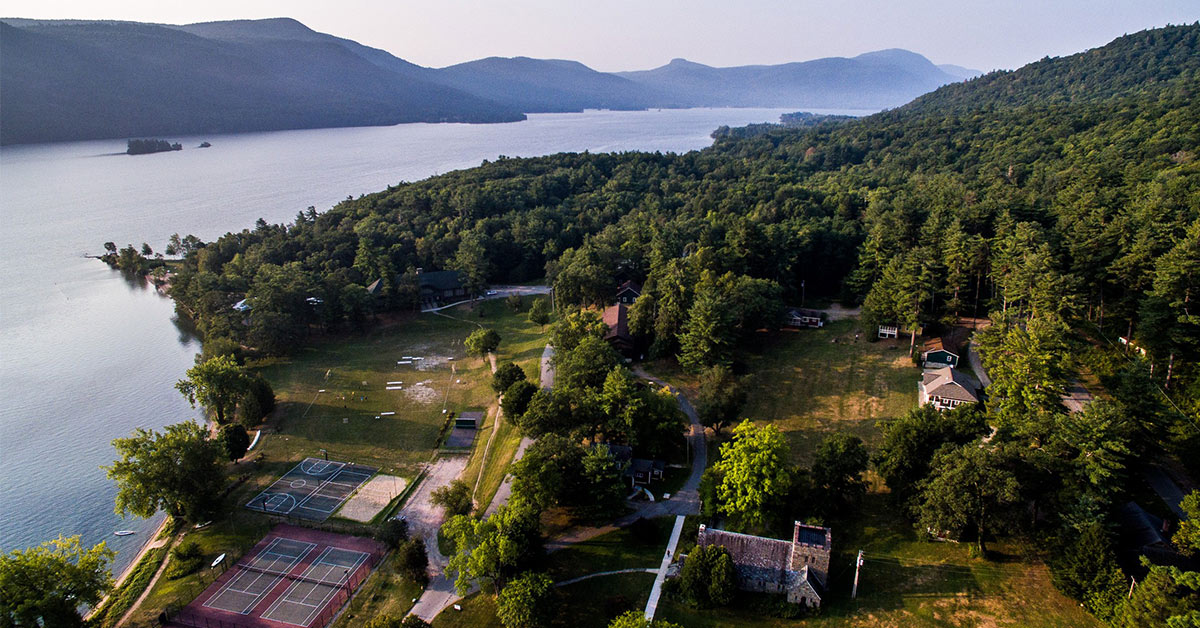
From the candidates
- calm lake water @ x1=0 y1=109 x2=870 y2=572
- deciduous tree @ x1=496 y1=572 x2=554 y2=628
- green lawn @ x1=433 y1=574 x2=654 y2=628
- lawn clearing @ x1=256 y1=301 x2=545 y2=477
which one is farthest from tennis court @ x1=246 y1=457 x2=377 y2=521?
deciduous tree @ x1=496 y1=572 x2=554 y2=628

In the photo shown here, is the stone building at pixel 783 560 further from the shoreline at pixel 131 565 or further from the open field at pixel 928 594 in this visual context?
the shoreline at pixel 131 565

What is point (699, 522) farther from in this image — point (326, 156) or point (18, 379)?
point (326, 156)

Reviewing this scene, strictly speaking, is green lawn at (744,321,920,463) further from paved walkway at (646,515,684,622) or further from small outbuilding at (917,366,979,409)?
paved walkway at (646,515,684,622)

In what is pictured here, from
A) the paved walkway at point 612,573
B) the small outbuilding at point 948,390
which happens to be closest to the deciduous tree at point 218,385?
the paved walkway at point 612,573

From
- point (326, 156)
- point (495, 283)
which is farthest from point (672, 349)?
point (326, 156)

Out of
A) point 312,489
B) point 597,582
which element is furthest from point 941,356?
point 312,489

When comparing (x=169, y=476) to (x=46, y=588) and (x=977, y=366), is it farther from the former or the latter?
(x=977, y=366)
